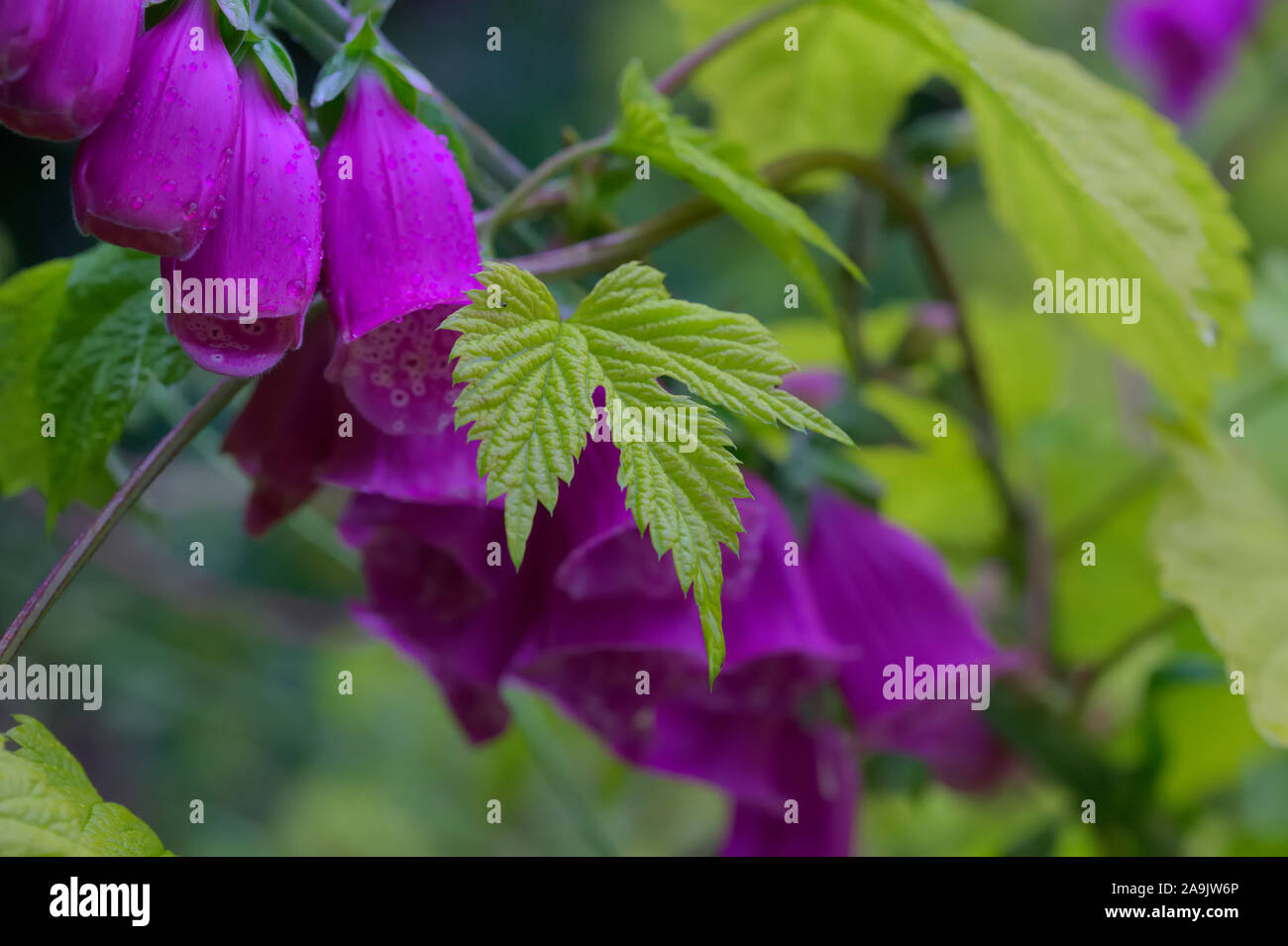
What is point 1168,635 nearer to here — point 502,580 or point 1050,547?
point 1050,547

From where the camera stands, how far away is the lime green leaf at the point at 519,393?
199mm

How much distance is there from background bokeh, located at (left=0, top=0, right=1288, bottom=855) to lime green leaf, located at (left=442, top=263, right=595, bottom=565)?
5.2 inches

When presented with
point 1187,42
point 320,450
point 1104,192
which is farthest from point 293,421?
point 1187,42

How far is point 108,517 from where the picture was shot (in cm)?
22

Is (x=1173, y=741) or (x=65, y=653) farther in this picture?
(x=65, y=653)

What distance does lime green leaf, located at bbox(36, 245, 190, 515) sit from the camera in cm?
25

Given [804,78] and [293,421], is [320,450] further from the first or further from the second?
[804,78]

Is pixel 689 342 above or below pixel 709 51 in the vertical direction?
below

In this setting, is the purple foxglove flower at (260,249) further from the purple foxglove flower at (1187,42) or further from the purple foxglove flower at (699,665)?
the purple foxglove flower at (1187,42)

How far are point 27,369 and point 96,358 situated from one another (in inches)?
2.1

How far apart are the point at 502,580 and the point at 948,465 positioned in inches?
12.9

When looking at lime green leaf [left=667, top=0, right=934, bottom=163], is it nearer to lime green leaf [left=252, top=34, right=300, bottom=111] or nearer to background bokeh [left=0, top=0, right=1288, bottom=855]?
background bokeh [left=0, top=0, right=1288, bottom=855]
